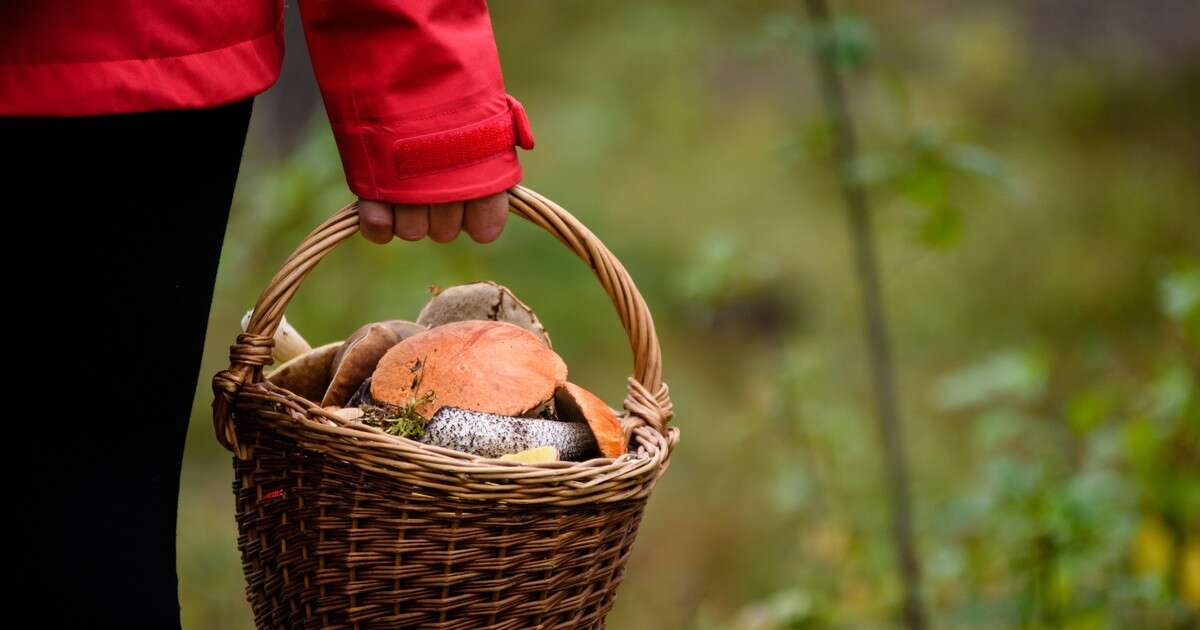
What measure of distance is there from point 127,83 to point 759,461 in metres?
2.58

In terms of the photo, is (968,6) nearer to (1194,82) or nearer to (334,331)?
(1194,82)

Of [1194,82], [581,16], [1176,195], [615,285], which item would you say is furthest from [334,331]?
[1194,82]

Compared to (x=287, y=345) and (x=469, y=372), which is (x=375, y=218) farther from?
(x=287, y=345)

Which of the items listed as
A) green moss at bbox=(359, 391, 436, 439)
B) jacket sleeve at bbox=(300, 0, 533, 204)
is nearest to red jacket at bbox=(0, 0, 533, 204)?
jacket sleeve at bbox=(300, 0, 533, 204)

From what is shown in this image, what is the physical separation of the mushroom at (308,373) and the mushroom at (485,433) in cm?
26

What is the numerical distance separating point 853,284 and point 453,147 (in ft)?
10.2

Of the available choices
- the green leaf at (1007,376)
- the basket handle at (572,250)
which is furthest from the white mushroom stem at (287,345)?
the green leaf at (1007,376)

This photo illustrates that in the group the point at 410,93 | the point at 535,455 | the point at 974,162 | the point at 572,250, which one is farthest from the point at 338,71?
the point at 974,162

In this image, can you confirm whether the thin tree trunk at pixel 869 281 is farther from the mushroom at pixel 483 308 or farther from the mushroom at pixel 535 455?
the mushroom at pixel 535 455

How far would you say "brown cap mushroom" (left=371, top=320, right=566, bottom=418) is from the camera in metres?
1.27

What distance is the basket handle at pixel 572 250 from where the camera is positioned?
1.27m

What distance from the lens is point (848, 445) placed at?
2.87 metres

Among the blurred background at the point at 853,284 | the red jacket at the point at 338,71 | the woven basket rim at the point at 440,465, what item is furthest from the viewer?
the blurred background at the point at 853,284

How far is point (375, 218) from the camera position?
1262mm
